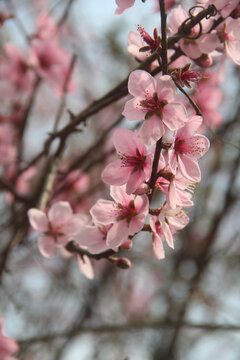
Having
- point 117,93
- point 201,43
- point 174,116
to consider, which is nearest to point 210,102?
point 117,93

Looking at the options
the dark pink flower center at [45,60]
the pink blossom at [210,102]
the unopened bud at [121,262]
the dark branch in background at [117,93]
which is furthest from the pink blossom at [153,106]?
the dark pink flower center at [45,60]

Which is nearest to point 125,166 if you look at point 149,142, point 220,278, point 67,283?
point 149,142

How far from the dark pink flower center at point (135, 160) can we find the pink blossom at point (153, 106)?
100mm

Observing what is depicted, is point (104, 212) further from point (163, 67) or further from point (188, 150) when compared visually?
point (163, 67)

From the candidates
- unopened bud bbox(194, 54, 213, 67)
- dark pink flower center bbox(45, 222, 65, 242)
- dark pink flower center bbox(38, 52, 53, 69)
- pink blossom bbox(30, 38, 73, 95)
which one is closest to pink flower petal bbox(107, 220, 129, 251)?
dark pink flower center bbox(45, 222, 65, 242)

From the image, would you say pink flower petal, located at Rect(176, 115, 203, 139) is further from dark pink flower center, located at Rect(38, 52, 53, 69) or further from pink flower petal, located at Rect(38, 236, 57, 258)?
dark pink flower center, located at Rect(38, 52, 53, 69)

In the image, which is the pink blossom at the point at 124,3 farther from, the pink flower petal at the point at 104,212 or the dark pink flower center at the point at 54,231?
the dark pink flower center at the point at 54,231

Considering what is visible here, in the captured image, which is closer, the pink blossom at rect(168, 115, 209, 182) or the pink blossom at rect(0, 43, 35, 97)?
the pink blossom at rect(168, 115, 209, 182)

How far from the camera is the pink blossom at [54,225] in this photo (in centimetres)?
148

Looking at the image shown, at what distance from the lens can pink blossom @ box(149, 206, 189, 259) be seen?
101cm

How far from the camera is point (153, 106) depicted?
1.03 m

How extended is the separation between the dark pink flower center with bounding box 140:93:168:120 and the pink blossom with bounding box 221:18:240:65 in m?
0.35

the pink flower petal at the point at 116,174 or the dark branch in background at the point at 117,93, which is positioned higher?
the dark branch in background at the point at 117,93

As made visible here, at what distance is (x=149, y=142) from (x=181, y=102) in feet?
0.44
